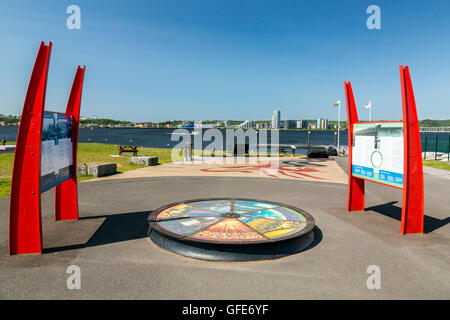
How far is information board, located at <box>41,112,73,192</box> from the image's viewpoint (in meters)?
6.77

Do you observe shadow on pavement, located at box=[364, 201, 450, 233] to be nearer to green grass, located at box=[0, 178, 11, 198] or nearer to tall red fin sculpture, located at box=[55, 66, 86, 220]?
tall red fin sculpture, located at box=[55, 66, 86, 220]

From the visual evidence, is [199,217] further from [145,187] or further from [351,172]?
[145,187]

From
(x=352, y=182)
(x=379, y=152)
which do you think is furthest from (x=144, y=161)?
(x=379, y=152)

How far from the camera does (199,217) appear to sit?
7.73m

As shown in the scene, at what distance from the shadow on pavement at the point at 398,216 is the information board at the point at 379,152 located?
57.7 inches

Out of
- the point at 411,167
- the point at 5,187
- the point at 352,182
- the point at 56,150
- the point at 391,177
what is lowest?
the point at 5,187

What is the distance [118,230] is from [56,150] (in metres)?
2.46

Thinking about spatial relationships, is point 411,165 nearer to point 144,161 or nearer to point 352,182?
point 352,182

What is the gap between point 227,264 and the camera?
569 cm

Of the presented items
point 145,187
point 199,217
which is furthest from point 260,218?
point 145,187

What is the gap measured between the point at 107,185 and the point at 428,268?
1193 centimetres

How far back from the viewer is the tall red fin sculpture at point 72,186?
328 inches

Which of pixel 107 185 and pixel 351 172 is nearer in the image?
pixel 351 172

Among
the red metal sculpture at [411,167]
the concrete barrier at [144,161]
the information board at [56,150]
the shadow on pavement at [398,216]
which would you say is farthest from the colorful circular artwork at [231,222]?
the concrete barrier at [144,161]
